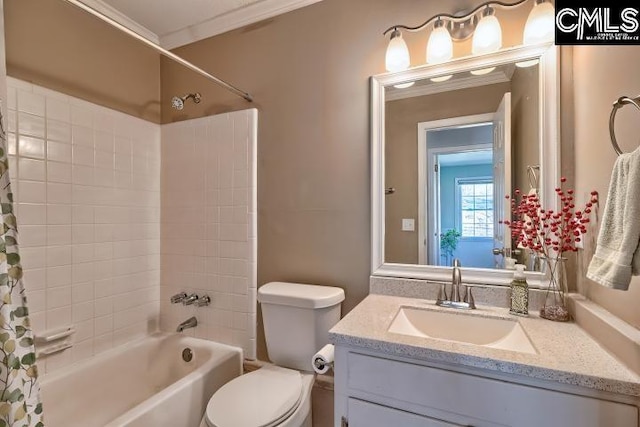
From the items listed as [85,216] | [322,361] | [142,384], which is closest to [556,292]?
[322,361]

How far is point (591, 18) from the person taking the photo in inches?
37.7

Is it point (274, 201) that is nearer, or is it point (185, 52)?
point (274, 201)

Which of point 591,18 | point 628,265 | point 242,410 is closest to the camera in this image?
point 628,265

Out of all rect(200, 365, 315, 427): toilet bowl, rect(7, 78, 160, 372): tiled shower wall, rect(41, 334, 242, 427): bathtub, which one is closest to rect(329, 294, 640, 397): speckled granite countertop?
rect(200, 365, 315, 427): toilet bowl

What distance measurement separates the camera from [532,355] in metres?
0.82

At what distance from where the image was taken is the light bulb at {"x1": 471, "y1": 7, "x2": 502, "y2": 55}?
1240 mm

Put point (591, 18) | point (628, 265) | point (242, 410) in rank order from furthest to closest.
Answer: point (242, 410), point (591, 18), point (628, 265)

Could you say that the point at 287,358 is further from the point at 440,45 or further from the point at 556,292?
the point at 440,45

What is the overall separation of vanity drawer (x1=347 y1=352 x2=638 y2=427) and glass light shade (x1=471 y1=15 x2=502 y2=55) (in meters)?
1.26

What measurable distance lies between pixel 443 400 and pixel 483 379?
13cm

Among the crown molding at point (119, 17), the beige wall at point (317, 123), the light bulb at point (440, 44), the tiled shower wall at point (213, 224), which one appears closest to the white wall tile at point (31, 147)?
the tiled shower wall at point (213, 224)

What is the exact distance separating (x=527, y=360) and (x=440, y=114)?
41.2 inches

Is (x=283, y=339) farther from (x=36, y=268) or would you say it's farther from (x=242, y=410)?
(x=36, y=268)

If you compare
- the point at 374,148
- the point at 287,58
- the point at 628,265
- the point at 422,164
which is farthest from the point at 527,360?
the point at 287,58
